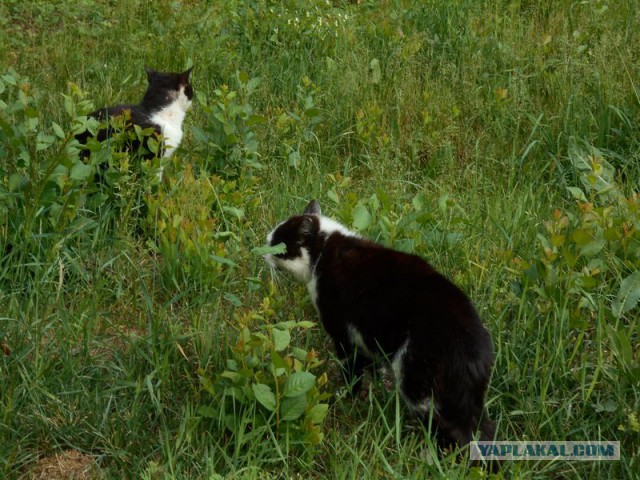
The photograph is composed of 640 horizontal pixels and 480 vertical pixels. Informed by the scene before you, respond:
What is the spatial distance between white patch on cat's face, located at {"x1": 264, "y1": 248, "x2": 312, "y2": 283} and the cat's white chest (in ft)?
4.98

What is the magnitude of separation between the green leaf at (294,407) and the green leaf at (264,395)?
46 mm

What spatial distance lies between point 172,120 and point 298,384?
2972 mm

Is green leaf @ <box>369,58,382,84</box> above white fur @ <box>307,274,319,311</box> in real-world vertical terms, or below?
below

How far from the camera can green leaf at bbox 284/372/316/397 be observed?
2988 millimetres

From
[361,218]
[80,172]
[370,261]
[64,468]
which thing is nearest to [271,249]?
[370,261]

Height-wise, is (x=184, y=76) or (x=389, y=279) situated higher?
(x=389, y=279)

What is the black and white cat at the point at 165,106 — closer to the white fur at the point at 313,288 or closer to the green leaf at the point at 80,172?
the green leaf at the point at 80,172

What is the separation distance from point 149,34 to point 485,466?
4811 millimetres

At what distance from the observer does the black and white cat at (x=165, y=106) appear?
5.23 meters

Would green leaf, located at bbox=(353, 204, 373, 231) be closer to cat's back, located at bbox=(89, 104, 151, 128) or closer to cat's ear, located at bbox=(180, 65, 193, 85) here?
cat's back, located at bbox=(89, 104, 151, 128)

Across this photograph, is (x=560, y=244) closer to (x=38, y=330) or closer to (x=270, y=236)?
(x=270, y=236)

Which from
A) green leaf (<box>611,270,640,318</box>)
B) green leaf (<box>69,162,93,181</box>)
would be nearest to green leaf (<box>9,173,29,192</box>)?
green leaf (<box>69,162,93,181</box>)

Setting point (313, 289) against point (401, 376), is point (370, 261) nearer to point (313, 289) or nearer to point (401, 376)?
point (313, 289)

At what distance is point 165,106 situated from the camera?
17.9 feet
